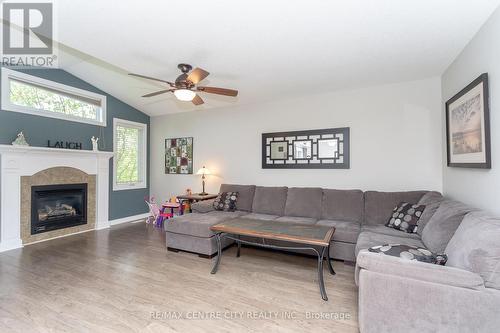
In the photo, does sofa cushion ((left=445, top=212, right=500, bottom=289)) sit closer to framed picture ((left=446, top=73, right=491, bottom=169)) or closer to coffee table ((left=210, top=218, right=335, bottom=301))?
framed picture ((left=446, top=73, right=491, bottom=169))

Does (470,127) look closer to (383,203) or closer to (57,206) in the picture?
(383,203)

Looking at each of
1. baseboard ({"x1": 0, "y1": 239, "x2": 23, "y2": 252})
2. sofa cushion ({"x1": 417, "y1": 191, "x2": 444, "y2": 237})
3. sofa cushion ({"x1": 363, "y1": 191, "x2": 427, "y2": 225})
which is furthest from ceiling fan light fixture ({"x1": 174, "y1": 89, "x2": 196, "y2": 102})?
baseboard ({"x1": 0, "y1": 239, "x2": 23, "y2": 252})

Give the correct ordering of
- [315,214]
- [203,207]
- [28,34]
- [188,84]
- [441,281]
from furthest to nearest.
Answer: [203,207] < [315,214] < [28,34] < [188,84] < [441,281]

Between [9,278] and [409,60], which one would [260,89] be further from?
[9,278]

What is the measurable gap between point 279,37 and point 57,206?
4606 mm

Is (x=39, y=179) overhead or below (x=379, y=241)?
overhead

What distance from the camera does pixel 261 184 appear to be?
4707mm

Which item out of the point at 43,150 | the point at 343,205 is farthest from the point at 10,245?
the point at 343,205

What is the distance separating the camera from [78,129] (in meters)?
4.55

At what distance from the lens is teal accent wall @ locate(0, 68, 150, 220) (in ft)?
12.2

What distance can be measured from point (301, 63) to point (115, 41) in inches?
89.0

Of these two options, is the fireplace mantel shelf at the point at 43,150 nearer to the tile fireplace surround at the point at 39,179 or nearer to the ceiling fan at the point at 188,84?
the tile fireplace surround at the point at 39,179

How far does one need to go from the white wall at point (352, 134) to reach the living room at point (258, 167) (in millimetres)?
29

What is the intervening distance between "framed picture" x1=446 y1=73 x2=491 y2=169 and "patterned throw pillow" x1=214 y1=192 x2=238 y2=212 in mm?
3142
